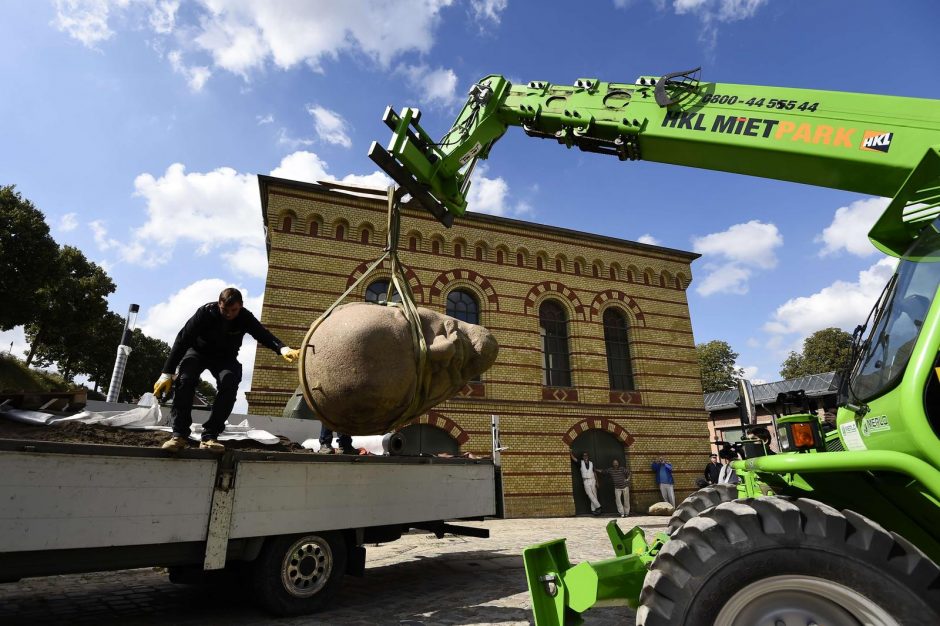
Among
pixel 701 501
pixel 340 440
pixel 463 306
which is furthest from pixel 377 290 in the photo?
pixel 701 501

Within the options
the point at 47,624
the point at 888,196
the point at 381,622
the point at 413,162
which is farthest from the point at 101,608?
the point at 888,196

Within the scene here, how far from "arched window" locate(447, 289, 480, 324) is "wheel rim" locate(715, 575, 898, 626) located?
12.0m

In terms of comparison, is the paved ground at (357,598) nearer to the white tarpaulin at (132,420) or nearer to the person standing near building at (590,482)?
the white tarpaulin at (132,420)

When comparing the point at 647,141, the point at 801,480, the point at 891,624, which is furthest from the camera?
the point at 647,141

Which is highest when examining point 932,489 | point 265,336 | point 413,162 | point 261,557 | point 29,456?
point 413,162

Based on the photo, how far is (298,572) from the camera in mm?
4488

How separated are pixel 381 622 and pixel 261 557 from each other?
1179 mm

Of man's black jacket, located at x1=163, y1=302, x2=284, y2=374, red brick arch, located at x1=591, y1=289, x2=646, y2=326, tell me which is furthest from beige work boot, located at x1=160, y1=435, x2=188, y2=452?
red brick arch, located at x1=591, y1=289, x2=646, y2=326

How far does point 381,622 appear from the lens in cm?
421

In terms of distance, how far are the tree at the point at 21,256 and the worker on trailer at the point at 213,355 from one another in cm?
2155

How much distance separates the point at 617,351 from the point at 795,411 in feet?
38.7

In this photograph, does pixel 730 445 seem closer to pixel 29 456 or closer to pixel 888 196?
pixel 888 196

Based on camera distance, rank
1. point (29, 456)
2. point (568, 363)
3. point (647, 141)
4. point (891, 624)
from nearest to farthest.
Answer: point (891, 624)
point (29, 456)
point (647, 141)
point (568, 363)

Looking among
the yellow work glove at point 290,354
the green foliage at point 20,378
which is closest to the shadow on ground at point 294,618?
the yellow work glove at point 290,354
